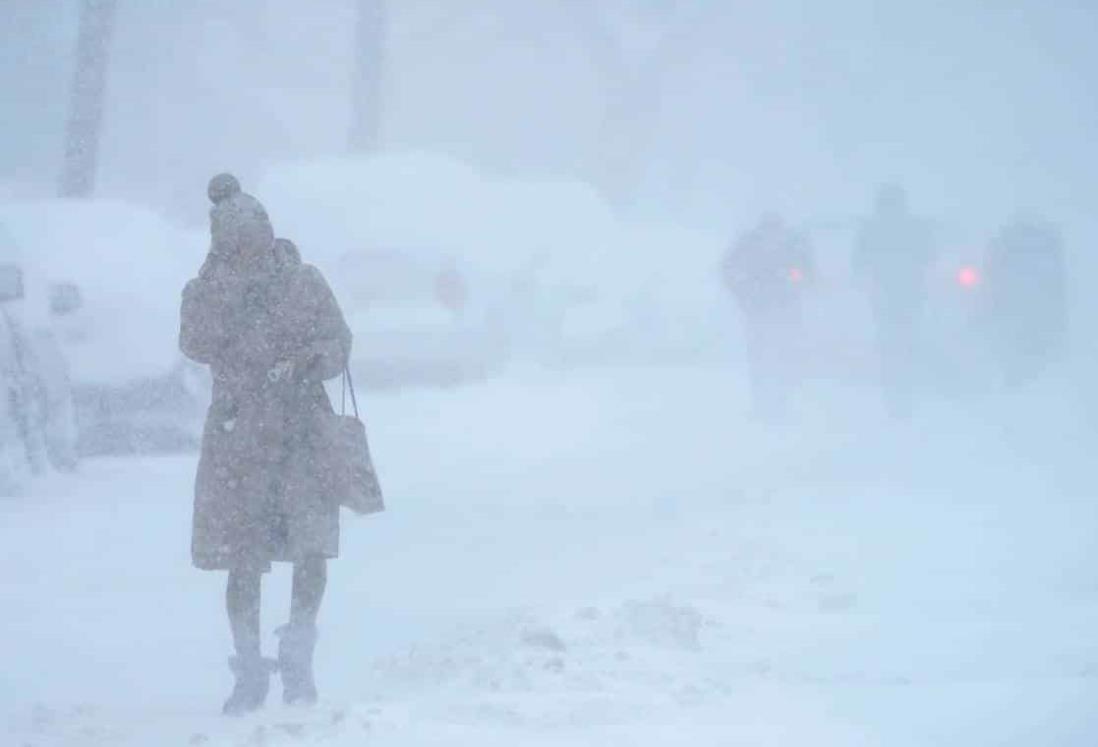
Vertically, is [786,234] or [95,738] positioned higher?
[786,234]

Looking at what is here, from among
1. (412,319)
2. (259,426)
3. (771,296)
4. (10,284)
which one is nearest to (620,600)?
(259,426)

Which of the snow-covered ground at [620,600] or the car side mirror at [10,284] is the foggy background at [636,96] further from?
the snow-covered ground at [620,600]

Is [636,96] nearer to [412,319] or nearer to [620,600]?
[412,319]

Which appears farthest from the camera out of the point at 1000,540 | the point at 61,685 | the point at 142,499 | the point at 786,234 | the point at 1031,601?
the point at 786,234

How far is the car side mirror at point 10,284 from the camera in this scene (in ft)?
35.6

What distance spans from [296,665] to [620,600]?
1969mm

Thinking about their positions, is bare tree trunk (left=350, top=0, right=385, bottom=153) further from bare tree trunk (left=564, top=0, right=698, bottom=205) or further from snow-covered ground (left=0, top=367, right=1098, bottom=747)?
snow-covered ground (left=0, top=367, right=1098, bottom=747)

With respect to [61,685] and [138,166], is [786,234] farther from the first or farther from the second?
[138,166]

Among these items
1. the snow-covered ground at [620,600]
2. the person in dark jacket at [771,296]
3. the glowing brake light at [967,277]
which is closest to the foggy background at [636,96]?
the glowing brake light at [967,277]

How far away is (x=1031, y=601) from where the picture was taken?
23.5 feet

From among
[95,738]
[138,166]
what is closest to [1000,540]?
[95,738]

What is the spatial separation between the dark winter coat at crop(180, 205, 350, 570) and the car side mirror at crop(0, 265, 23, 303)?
230 inches

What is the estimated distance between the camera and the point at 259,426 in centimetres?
541

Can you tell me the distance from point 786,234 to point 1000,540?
5.94 meters
